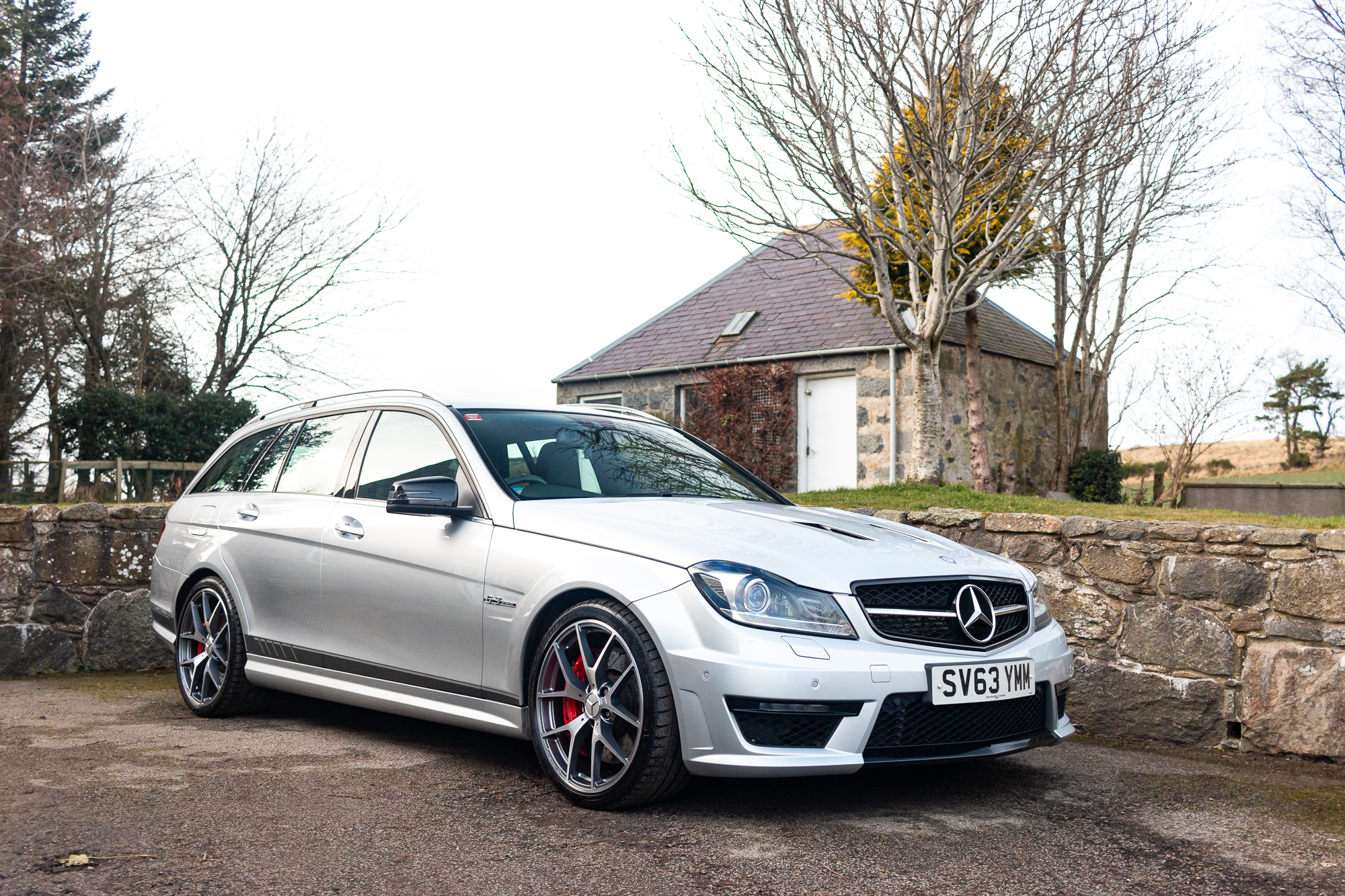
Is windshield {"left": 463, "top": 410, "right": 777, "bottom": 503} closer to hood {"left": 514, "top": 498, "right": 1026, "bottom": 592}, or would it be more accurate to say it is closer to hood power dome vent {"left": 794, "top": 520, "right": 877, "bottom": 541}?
hood {"left": 514, "top": 498, "right": 1026, "bottom": 592}

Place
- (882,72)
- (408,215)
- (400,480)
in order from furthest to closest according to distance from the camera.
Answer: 1. (408,215)
2. (882,72)
3. (400,480)

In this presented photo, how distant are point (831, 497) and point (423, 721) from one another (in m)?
4.81

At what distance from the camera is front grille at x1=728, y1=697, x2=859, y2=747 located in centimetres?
370

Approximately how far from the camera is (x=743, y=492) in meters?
5.54

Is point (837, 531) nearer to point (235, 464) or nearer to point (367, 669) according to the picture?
point (367, 669)

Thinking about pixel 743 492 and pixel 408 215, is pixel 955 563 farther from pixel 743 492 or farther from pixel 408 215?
pixel 408 215

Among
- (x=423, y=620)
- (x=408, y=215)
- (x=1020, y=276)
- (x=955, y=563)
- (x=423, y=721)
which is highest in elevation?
(x=408, y=215)

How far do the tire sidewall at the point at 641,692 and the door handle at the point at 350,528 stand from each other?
1.26 m

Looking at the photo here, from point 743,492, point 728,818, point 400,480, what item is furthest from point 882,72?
point 728,818

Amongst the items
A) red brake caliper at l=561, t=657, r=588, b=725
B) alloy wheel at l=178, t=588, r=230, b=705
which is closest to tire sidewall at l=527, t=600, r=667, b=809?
red brake caliper at l=561, t=657, r=588, b=725

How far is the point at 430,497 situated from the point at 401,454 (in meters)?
0.77

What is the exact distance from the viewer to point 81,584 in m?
7.98

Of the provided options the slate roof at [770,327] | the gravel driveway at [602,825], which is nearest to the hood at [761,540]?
the gravel driveway at [602,825]

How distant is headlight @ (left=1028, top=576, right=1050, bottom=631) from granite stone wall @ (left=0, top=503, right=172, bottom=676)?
5951 millimetres
